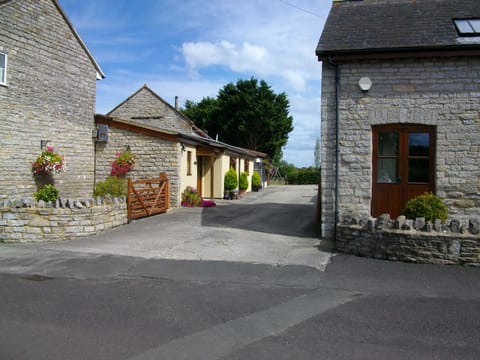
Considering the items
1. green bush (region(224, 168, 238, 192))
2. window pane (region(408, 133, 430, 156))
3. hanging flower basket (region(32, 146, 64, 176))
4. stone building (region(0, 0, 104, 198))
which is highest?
stone building (region(0, 0, 104, 198))

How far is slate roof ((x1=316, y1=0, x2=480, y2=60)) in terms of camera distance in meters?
10.1

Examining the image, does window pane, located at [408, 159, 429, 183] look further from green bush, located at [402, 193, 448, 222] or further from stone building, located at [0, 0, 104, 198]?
stone building, located at [0, 0, 104, 198]

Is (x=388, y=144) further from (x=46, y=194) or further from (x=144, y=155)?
(x=144, y=155)

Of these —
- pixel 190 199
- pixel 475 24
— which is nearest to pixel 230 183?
pixel 190 199

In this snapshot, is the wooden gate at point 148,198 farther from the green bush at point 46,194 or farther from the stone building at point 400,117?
the stone building at point 400,117

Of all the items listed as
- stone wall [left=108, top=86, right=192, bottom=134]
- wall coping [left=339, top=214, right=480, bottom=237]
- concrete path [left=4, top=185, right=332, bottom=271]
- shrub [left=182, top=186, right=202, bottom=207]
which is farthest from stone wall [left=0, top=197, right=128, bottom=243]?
stone wall [left=108, top=86, right=192, bottom=134]

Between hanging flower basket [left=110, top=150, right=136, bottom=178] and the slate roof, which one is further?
hanging flower basket [left=110, top=150, right=136, bottom=178]

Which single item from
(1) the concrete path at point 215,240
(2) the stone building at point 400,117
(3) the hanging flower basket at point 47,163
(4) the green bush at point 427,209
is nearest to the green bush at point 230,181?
(1) the concrete path at point 215,240

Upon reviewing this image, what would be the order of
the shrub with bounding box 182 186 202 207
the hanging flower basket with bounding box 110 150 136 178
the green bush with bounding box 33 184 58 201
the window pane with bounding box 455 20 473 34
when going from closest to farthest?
the window pane with bounding box 455 20 473 34
the green bush with bounding box 33 184 58 201
the hanging flower basket with bounding box 110 150 136 178
the shrub with bounding box 182 186 202 207

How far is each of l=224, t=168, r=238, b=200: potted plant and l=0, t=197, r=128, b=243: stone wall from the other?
12.0 m

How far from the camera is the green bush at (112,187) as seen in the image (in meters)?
16.2

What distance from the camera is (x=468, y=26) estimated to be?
10469mm

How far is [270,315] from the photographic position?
5.27 metres

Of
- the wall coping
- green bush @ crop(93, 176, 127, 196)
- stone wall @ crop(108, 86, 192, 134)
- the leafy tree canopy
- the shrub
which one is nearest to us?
the wall coping
